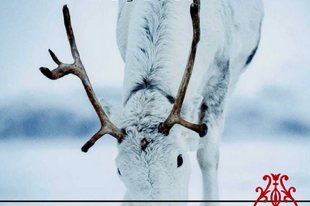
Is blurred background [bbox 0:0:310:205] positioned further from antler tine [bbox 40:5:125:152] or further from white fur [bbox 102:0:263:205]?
antler tine [bbox 40:5:125:152]

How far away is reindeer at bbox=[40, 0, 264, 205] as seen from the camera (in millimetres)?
1979

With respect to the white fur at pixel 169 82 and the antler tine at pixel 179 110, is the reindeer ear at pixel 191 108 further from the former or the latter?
the antler tine at pixel 179 110

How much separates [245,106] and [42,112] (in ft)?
4.80

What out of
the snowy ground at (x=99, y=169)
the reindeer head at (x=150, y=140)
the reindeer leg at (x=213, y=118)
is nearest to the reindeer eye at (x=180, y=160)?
the reindeer head at (x=150, y=140)

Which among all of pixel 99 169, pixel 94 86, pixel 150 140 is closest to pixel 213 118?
pixel 150 140

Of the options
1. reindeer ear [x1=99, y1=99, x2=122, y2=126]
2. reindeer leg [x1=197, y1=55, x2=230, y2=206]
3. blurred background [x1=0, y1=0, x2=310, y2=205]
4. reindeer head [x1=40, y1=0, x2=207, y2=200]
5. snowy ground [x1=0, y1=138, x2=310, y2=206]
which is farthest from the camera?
blurred background [x1=0, y1=0, x2=310, y2=205]

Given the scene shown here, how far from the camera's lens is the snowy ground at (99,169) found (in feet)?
10.3

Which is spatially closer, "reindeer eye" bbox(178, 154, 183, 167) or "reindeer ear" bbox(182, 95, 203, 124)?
"reindeer eye" bbox(178, 154, 183, 167)

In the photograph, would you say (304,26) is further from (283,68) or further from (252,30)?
(252,30)

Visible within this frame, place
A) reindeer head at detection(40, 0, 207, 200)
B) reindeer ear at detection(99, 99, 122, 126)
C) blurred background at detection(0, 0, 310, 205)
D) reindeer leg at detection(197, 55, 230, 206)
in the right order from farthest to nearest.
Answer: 1. blurred background at detection(0, 0, 310, 205)
2. reindeer leg at detection(197, 55, 230, 206)
3. reindeer ear at detection(99, 99, 122, 126)
4. reindeer head at detection(40, 0, 207, 200)

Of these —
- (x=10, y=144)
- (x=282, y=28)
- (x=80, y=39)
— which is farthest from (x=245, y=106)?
(x=10, y=144)

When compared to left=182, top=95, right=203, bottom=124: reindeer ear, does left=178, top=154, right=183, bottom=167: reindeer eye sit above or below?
below

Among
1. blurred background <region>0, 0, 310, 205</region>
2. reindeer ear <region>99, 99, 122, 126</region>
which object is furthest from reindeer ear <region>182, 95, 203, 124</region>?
blurred background <region>0, 0, 310, 205</region>

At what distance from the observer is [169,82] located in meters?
2.19
